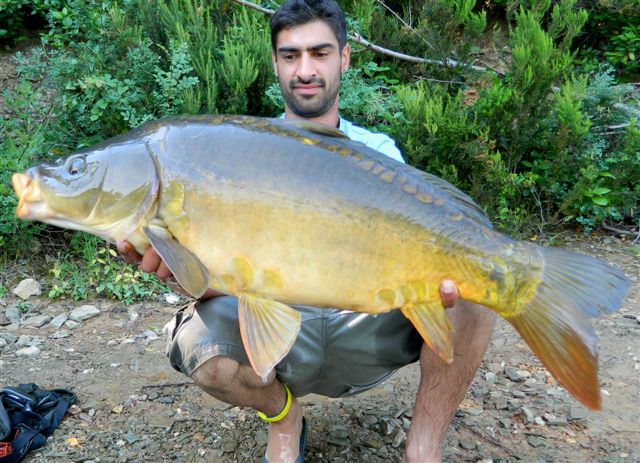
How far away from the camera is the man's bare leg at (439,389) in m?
2.45

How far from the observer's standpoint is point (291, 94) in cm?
311

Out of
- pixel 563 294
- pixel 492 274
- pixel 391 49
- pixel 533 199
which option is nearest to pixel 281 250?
pixel 492 274

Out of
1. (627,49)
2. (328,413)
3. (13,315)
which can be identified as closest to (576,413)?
(328,413)

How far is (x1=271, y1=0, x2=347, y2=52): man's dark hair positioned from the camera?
10.3 ft

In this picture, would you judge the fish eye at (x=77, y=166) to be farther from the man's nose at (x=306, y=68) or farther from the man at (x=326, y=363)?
the man's nose at (x=306, y=68)

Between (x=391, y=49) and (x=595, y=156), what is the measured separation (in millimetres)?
2091

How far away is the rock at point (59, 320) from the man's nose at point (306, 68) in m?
2.26

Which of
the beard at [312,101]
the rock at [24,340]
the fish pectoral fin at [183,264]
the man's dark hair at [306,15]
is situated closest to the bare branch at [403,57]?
the man's dark hair at [306,15]

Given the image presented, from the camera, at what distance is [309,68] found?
3.09 metres

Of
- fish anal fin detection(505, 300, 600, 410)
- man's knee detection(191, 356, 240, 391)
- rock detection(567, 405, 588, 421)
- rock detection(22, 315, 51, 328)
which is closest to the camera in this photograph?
fish anal fin detection(505, 300, 600, 410)

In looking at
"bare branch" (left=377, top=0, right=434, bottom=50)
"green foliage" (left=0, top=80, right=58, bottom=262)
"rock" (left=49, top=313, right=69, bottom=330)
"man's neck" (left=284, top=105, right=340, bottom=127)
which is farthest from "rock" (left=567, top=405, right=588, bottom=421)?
"green foliage" (left=0, top=80, right=58, bottom=262)

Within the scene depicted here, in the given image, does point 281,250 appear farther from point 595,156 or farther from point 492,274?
point 595,156

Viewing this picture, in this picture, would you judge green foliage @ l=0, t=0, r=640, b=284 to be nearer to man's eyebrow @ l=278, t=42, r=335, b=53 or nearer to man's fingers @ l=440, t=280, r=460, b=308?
man's eyebrow @ l=278, t=42, r=335, b=53

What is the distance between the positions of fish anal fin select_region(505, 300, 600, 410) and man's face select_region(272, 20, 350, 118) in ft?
5.25
